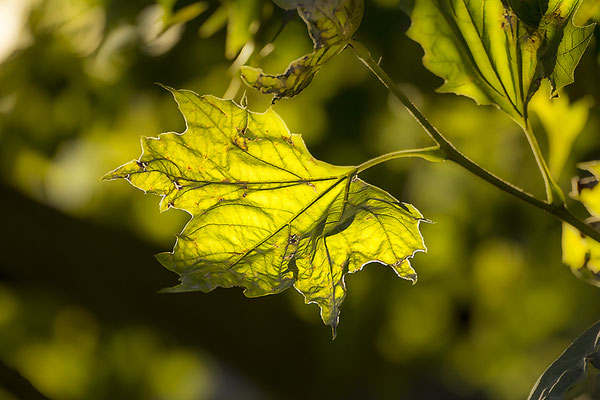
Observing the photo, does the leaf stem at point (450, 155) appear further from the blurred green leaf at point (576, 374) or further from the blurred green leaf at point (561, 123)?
the blurred green leaf at point (561, 123)

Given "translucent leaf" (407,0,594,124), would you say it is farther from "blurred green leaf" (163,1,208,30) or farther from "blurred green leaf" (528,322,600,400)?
"blurred green leaf" (163,1,208,30)

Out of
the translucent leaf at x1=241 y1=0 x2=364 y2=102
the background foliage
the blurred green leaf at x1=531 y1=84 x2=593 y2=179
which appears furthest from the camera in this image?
the background foliage

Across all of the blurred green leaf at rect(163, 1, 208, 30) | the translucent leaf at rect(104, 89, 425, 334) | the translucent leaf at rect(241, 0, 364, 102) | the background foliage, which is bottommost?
the background foliage

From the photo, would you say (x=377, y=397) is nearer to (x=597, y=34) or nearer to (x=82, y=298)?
(x=82, y=298)

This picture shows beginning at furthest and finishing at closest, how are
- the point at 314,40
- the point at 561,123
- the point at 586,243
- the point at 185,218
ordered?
the point at 185,218
the point at 561,123
the point at 586,243
the point at 314,40

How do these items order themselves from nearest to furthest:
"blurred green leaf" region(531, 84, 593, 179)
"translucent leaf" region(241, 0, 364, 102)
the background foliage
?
"translucent leaf" region(241, 0, 364, 102) < "blurred green leaf" region(531, 84, 593, 179) < the background foliage

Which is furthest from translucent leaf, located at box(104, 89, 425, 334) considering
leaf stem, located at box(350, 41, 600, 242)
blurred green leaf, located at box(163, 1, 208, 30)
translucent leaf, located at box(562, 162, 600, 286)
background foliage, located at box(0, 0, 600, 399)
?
background foliage, located at box(0, 0, 600, 399)

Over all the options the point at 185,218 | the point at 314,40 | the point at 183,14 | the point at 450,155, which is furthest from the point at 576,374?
the point at 185,218

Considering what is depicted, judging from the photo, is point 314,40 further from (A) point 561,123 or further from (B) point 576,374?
(A) point 561,123
